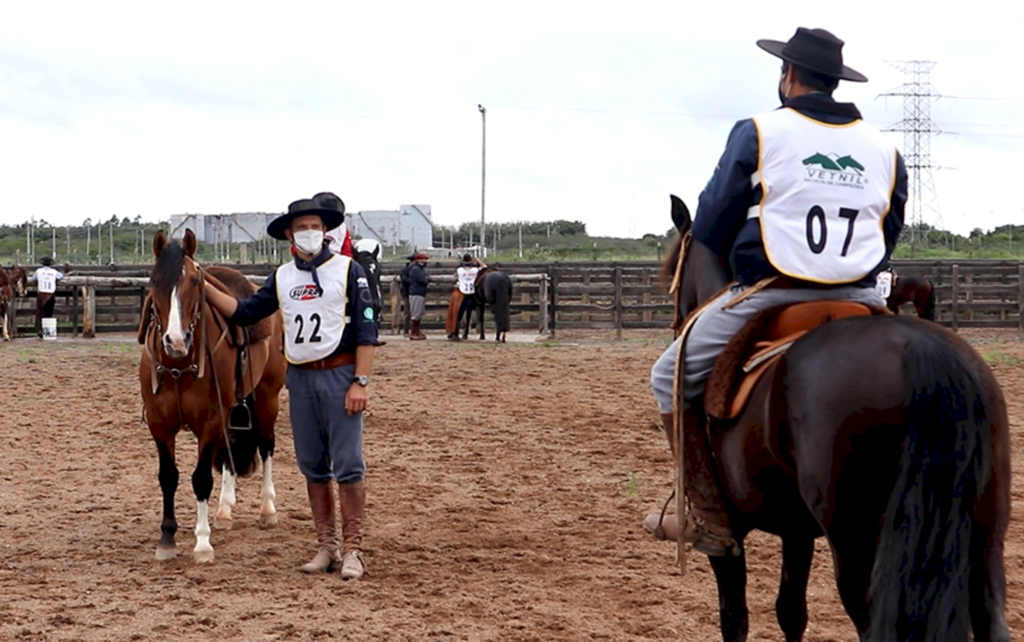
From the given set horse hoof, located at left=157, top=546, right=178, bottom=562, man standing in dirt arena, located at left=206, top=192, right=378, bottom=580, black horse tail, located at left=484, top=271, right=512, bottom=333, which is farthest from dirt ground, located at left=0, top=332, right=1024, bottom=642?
black horse tail, located at left=484, top=271, right=512, bottom=333

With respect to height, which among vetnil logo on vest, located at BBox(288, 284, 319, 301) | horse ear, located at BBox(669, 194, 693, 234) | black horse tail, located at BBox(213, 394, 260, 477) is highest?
Result: horse ear, located at BBox(669, 194, 693, 234)

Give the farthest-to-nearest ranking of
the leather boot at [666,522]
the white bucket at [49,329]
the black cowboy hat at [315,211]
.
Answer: the white bucket at [49,329] → the black cowboy hat at [315,211] → the leather boot at [666,522]

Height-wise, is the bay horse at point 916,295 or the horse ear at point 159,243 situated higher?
the horse ear at point 159,243

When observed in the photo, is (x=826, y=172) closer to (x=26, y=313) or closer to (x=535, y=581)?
(x=535, y=581)

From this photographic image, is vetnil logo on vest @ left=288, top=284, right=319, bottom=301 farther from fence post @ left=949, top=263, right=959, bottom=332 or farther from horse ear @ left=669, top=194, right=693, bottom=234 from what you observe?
fence post @ left=949, top=263, right=959, bottom=332

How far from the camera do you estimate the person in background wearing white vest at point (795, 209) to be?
11.9ft

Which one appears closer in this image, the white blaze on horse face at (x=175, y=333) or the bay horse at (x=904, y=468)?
the bay horse at (x=904, y=468)

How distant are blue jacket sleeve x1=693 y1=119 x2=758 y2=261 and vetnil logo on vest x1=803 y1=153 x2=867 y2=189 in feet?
0.63

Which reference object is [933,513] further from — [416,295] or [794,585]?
[416,295]

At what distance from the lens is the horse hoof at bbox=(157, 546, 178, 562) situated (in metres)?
6.39

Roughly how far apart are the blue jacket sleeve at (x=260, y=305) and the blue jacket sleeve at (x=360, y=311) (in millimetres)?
467

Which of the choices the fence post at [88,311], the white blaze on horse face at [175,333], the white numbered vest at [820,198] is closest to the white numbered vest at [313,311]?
the white blaze on horse face at [175,333]

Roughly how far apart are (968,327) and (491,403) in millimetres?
15329

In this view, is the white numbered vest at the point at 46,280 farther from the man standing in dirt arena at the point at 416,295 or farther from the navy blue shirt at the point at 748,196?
the navy blue shirt at the point at 748,196
